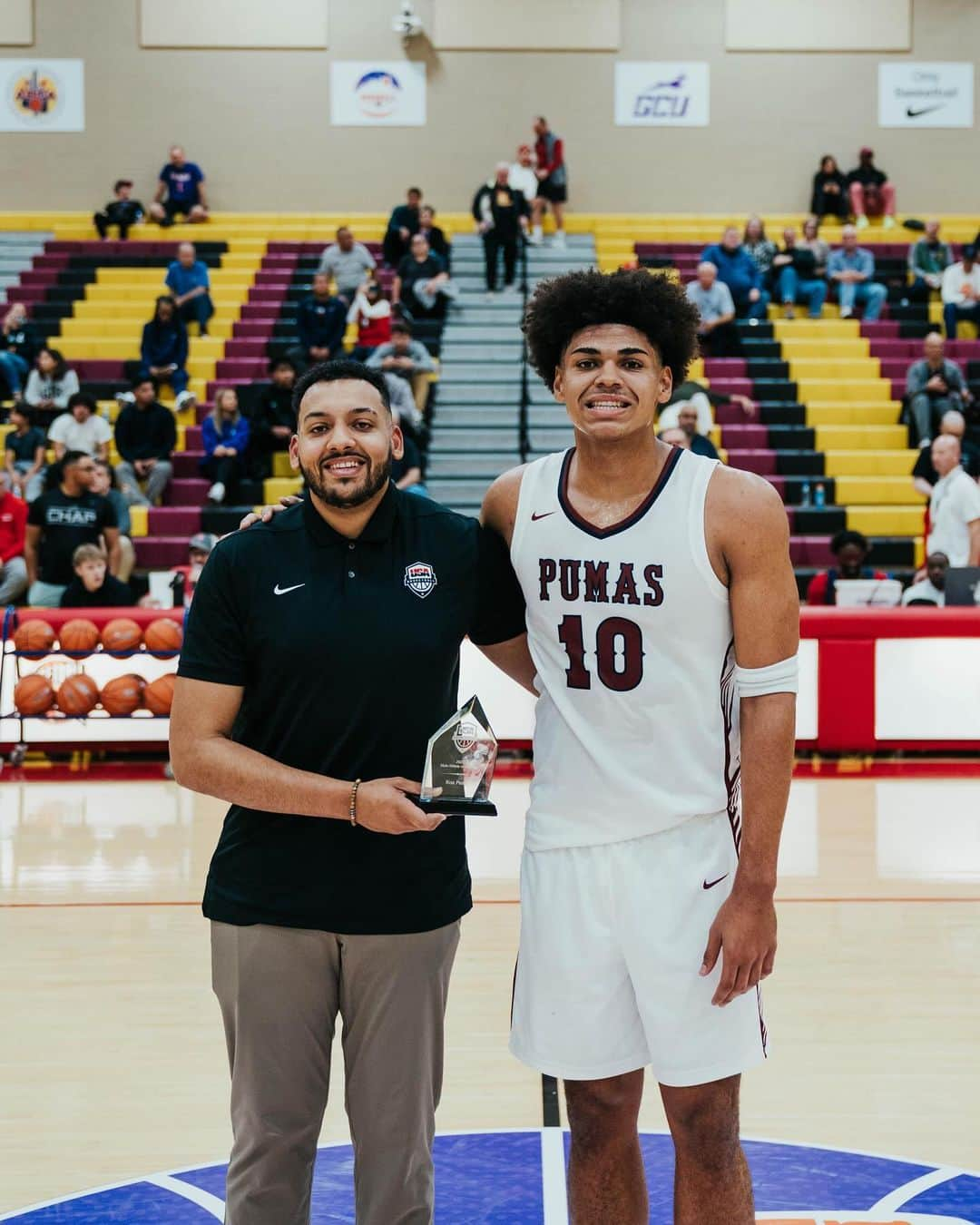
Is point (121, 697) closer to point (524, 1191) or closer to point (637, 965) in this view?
point (524, 1191)

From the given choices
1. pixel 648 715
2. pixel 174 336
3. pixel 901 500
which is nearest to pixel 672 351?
pixel 648 715

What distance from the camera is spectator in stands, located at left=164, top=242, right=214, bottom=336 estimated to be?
698 inches

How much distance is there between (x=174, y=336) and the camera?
53.3 ft

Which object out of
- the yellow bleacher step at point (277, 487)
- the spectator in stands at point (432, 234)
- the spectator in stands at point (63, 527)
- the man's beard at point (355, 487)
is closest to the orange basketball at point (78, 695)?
the spectator in stands at point (63, 527)

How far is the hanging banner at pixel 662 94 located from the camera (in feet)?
67.4

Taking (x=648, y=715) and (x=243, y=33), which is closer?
(x=648, y=715)

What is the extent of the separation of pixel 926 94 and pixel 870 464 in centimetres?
830

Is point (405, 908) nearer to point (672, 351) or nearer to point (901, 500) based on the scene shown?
point (672, 351)

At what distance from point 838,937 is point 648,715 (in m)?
3.25

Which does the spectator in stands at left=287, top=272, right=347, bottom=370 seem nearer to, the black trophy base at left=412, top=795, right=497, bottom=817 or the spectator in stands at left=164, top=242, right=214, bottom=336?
the spectator in stands at left=164, top=242, right=214, bottom=336

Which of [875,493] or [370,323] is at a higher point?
[370,323]

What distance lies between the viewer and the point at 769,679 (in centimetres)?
267

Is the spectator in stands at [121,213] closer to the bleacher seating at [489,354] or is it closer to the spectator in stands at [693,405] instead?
the bleacher seating at [489,354]

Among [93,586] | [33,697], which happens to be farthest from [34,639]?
[93,586]
